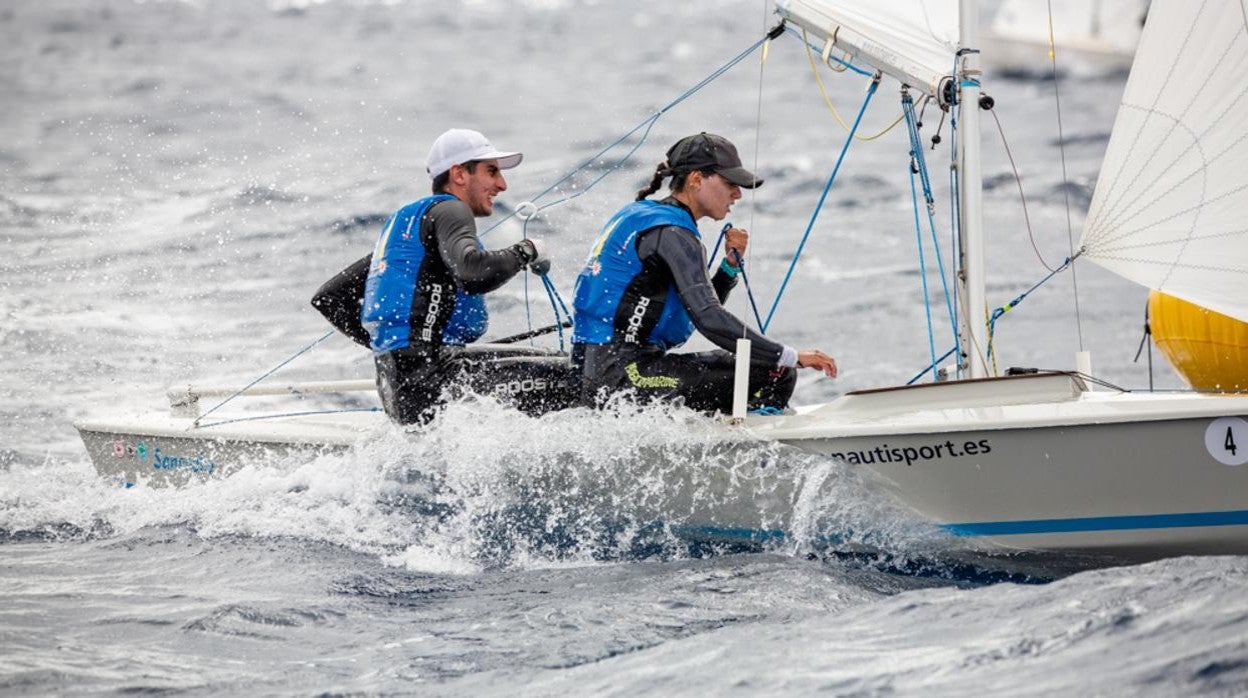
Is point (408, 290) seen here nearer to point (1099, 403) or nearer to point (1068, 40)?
point (1099, 403)

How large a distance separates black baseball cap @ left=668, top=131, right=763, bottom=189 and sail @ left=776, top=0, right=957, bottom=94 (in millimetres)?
605

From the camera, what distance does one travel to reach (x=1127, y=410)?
400 cm

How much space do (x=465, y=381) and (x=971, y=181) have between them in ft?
6.00

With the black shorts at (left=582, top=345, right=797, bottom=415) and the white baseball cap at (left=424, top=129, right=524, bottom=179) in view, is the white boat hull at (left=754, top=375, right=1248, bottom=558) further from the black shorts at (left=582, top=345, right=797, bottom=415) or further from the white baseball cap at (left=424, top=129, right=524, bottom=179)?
the white baseball cap at (left=424, top=129, right=524, bottom=179)

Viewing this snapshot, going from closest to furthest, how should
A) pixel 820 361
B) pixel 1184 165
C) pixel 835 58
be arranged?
1. pixel 1184 165
2. pixel 820 361
3. pixel 835 58

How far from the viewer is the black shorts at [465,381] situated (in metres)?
5.13

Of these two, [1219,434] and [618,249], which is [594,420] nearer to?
[618,249]

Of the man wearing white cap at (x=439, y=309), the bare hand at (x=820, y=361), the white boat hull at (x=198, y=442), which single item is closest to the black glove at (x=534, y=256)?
the man wearing white cap at (x=439, y=309)

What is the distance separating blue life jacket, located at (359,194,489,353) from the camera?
5160mm

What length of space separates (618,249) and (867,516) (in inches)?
46.2

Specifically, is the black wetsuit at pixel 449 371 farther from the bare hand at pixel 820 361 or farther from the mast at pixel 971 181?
the mast at pixel 971 181

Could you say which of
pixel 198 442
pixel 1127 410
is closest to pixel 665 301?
pixel 1127 410

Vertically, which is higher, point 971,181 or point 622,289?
point 971,181

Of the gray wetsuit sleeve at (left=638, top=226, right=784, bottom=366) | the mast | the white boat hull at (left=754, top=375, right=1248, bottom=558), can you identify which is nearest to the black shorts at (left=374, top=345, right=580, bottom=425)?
the gray wetsuit sleeve at (left=638, top=226, right=784, bottom=366)
